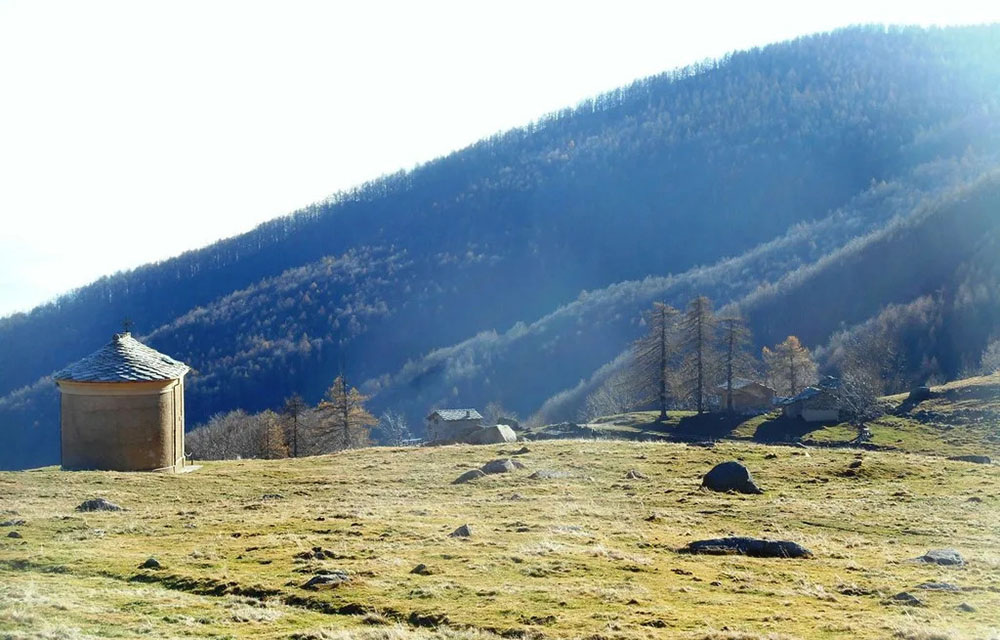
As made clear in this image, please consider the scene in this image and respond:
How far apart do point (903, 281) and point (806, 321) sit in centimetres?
2048

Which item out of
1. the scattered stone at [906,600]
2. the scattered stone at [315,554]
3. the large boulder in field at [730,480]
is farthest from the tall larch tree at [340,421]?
the scattered stone at [906,600]

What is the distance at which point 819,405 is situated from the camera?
292 feet

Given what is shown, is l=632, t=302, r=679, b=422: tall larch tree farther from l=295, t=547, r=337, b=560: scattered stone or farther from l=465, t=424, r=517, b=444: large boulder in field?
l=295, t=547, r=337, b=560: scattered stone

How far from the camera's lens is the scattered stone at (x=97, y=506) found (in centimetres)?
3369

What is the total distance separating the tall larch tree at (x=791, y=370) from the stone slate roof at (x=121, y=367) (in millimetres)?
78320

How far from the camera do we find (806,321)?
19900cm

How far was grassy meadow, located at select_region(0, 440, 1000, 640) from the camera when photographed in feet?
59.7

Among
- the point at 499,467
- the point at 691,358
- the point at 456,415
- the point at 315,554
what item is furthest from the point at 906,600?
the point at 456,415

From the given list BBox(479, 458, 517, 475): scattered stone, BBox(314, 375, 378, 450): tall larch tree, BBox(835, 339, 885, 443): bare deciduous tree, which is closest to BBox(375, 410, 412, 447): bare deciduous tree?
BBox(314, 375, 378, 450): tall larch tree

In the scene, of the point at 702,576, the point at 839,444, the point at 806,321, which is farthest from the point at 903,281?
the point at 702,576

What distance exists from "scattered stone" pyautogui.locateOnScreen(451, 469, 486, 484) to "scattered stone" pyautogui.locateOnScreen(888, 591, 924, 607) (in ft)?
82.7

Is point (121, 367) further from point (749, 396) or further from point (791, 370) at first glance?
point (791, 370)

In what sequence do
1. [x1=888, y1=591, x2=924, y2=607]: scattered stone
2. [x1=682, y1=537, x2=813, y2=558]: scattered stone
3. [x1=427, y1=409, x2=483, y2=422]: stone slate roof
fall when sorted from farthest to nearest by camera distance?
1. [x1=427, y1=409, x2=483, y2=422]: stone slate roof
2. [x1=682, y1=537, x2=813, y2=558]: scattered stone
3. [x1=888, y1=591, x2=924, y2=607]: scattered stone

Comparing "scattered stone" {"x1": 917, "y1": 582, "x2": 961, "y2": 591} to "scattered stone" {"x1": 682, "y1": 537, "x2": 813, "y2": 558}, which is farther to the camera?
"scattered stone" {"x1": 682, "y1": 537, "x2": 813, "y2": 558}
